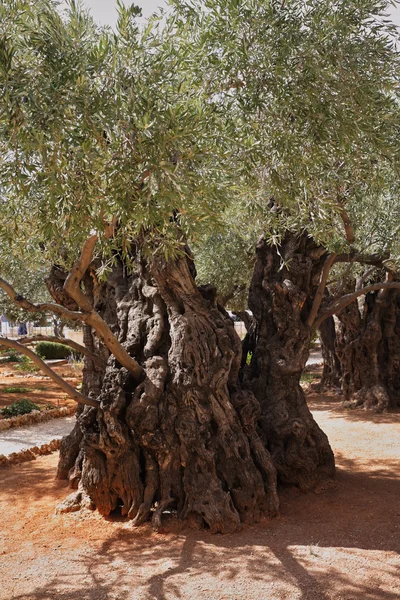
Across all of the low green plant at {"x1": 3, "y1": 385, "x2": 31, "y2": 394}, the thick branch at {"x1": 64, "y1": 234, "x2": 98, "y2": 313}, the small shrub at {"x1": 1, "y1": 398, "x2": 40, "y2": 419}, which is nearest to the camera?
the thick branch at {"x1": 64, "y1": 234, "x2": 98, "y2": 313}

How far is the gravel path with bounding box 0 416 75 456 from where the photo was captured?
11.3 metres

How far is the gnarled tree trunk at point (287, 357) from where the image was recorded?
328 inches

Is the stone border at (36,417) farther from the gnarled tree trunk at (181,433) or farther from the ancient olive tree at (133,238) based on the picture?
the gnarled tree trunk at (181,433)

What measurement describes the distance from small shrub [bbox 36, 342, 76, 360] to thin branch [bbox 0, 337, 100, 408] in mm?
19902

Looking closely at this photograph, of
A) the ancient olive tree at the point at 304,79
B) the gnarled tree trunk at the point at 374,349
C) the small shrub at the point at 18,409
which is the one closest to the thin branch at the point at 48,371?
the ancient olive tree at the point at 304,79

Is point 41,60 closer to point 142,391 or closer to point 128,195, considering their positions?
point 128,195

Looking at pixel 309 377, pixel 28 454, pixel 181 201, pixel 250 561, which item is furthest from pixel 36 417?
pixel 309 377

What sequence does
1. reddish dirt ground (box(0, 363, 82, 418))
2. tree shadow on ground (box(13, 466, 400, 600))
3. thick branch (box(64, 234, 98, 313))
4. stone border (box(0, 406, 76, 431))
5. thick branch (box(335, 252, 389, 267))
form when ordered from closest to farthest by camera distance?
tree shadow on ground (box(13, 466, 400, 600)) → thick branch (box(64, 234, 98, 313)) → thick branch (box(335, 252, 389, 267)) → stone border (box(0, 406, 76, 431)) → reddish dirt ground (box(0, 363, 82, 418))

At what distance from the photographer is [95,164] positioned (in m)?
4.48

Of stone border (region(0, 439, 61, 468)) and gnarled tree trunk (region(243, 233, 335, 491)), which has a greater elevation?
gnarled tree trunk (region(243, 233, 335, 491))

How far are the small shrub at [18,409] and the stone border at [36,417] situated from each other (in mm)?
310

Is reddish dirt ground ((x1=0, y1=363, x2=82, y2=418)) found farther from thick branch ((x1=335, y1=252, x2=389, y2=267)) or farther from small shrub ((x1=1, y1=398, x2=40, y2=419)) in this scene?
thick branch ((x1=335, y1=252, x2=389, y2=267))

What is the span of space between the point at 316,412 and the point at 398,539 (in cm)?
880

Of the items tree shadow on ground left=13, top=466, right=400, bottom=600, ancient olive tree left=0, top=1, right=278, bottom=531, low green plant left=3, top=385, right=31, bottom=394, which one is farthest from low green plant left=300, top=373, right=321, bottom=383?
tree shadow on ground left=13, top=466, right=400, bottom=600
